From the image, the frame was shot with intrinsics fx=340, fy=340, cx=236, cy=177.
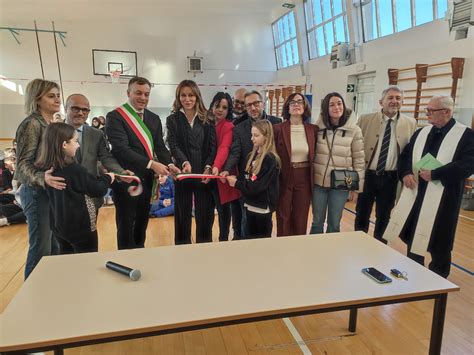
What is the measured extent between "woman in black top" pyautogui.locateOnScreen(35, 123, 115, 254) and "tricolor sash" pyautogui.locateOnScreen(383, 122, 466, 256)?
2.22m

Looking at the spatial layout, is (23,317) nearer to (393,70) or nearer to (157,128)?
(157,128)

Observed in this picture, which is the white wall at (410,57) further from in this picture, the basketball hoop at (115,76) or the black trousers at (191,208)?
the basketball hoop at (115,76)

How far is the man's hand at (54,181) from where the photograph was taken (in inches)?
69.1

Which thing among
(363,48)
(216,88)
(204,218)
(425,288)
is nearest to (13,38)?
(216,88)

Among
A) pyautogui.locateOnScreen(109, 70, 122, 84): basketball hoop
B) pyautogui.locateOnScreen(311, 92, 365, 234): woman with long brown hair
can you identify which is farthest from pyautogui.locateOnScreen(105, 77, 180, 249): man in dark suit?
pyautogui.locateOnScreen(109, 70, 122, 84): basketball hoop

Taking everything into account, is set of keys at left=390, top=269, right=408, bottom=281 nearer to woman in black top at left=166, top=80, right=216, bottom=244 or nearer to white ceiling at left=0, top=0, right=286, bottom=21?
woman in black top at left=166, top=80, right=216, bottom=244

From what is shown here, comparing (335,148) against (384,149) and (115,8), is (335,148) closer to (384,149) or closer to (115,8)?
(384,149)

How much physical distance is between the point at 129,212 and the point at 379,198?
2076 mm

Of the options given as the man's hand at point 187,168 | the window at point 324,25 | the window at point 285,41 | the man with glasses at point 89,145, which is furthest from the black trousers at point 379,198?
the window at point 285,41

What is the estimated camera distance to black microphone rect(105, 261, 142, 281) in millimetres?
1332

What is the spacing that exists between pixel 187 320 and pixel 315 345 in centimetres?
112

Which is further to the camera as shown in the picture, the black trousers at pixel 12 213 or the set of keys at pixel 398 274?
the black trousers at pixel 12 213

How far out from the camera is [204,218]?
2.65 meters

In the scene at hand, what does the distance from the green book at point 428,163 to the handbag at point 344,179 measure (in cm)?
47
